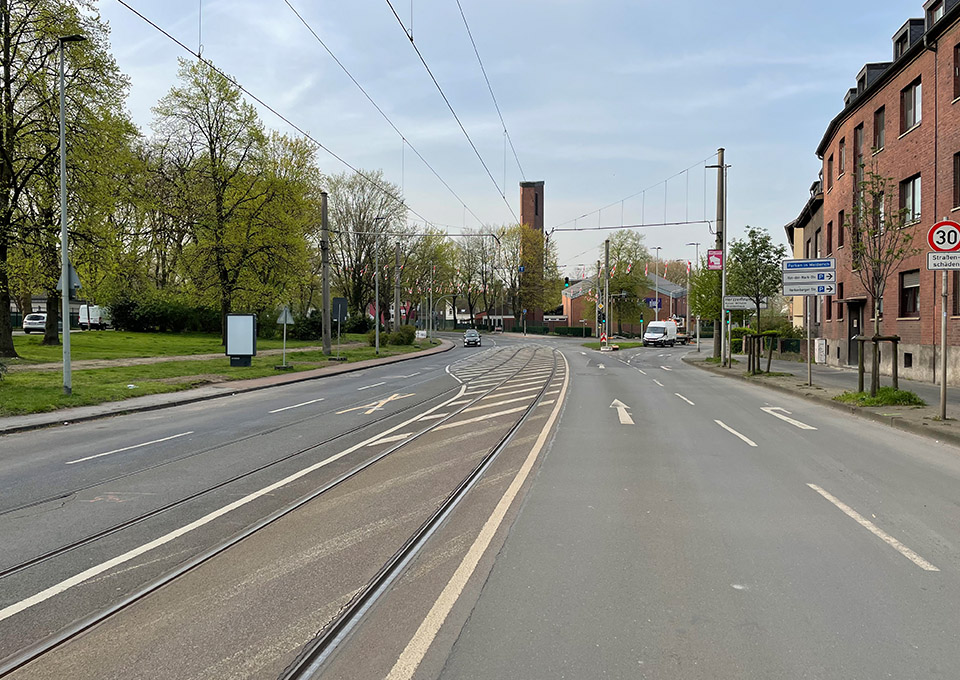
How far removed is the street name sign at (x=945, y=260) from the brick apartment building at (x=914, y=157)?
560cm

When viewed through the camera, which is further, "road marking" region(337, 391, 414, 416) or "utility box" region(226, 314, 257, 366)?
"utility box" region(226, 314, 257, 366)

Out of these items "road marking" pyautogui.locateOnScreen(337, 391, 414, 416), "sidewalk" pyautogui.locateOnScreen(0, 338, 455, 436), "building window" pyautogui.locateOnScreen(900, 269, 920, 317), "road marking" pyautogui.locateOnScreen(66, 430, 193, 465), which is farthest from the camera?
"building window" pyautogui.locateOnScreen(900, 269, 920, 317)

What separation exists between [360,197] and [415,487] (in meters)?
57.8

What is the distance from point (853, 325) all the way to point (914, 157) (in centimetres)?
933

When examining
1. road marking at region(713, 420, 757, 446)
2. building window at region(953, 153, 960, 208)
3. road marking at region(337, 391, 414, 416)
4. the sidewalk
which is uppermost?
building window at region(953, 153, 960, 208)

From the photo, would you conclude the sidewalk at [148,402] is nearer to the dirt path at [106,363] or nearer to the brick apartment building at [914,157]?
the dirt path at [106,363]

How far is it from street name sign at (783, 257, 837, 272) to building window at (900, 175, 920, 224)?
17.8 feet

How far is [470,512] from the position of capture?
248 inches

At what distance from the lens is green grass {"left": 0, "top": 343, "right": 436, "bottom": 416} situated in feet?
49.6

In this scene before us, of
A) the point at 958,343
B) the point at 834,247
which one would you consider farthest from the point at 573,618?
the point at 834,247

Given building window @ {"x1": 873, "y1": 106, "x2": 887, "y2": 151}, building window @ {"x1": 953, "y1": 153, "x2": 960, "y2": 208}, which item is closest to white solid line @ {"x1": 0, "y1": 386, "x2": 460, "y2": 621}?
building window @ {"x1": 953, "y1": 153, "x2": 960, "y2": 208}

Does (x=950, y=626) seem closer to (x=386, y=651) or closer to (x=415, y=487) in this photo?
(x=386, y=651)

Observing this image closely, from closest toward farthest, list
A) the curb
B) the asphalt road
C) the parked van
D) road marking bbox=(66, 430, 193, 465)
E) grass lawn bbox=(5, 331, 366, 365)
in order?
the asphalt road → road marking bbox=(66, 430, 193, 465) → the curb → grass lawn bbox=(5, 331, 366, 365) → the parked van

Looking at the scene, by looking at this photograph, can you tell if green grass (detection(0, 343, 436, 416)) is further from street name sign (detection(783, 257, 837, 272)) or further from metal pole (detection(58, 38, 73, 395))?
street name sign (detection(783, 257, 837, 272))
